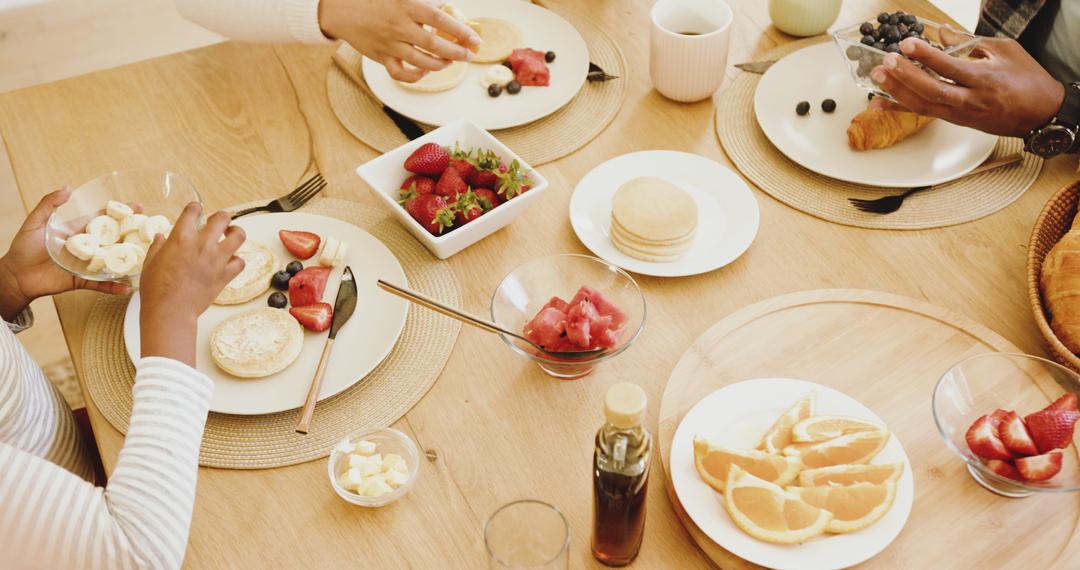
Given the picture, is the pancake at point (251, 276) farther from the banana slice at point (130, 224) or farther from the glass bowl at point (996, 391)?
the glass bowl at point (996, 391)

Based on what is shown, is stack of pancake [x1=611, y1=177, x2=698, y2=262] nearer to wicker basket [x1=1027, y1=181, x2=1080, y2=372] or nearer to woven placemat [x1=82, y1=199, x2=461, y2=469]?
woven placemat [x1=82, y1=199, x2=461, y2=469]

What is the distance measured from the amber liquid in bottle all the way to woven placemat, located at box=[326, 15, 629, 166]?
781mm

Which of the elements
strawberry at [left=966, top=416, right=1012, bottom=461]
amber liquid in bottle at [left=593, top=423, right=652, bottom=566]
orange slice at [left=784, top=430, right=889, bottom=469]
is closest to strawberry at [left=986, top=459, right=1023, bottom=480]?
strawberry at [left=966, top=416, right=1012, bottom=461]

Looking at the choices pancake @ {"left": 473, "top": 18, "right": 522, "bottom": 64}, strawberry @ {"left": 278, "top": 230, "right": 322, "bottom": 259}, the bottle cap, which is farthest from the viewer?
pancake @ {"left": 473, "top": 18, "right": 522, "bottom": 64}

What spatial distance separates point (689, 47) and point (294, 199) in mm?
765

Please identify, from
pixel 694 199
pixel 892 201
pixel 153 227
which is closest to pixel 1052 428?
pixel 892 201

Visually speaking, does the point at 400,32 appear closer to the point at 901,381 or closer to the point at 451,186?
the point at 451,186

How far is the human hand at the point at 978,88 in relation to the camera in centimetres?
142


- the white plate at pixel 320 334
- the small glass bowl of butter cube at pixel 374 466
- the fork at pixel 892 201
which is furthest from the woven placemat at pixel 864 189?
the small glass bowl of butter cube at pixel 374 466

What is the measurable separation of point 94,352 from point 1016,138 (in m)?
1.61

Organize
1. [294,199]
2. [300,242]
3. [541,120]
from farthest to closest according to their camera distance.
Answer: [541,120], [294,199], [300,242]

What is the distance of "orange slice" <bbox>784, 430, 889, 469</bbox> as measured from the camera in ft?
3.56

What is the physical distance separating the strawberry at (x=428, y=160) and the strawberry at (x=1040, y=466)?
37.7 inches

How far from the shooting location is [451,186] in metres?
1.44
